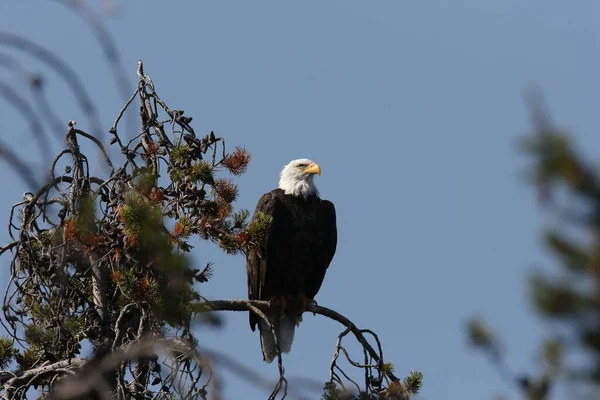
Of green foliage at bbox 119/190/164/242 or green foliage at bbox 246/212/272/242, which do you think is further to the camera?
green foliage at bbox 246/212/272/242

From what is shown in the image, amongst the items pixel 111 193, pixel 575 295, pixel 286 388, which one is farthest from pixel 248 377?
pixel 111 193

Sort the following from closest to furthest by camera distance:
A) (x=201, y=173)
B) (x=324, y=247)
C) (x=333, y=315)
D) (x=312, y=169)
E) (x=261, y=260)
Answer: (x=201, y=173) < (x=333, y=315) < (x=261, y=260) < (x=324, y=247) < (x=312, y=169)

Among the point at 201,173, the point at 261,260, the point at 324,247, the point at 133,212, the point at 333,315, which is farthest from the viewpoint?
the point at 324,247

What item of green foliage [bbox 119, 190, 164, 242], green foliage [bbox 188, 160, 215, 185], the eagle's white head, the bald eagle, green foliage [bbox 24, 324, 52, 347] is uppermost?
the eagle's white head

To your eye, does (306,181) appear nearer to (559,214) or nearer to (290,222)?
(290,222)

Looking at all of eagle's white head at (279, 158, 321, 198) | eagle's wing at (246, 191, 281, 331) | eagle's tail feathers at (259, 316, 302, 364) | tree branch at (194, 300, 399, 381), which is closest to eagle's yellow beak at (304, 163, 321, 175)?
eagle's white head at (279, 158, 321, 198)

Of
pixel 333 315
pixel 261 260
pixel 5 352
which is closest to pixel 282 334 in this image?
pixel 261 260

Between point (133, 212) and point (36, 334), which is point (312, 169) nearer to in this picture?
point (36, 334)

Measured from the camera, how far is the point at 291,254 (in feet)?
23.4

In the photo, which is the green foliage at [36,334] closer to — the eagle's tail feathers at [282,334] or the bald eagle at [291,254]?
the bald eagle at [291,254]

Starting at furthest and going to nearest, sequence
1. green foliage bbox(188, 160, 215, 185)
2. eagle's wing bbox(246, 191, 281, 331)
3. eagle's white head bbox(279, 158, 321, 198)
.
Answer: eagle's white head bbox(279, 158, 321, 198), eagle's wing bbox(246, 191, 281, 331), green foliage bbox(188, 160, 215, 185)

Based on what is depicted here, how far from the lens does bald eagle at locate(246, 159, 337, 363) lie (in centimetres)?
713

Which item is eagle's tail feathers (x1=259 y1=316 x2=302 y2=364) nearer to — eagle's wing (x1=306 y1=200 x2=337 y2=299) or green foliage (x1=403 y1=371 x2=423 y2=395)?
eagle's wing (x1=306 y1=200 x2=337 y2=299)

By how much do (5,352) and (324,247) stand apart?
293 centimetres
